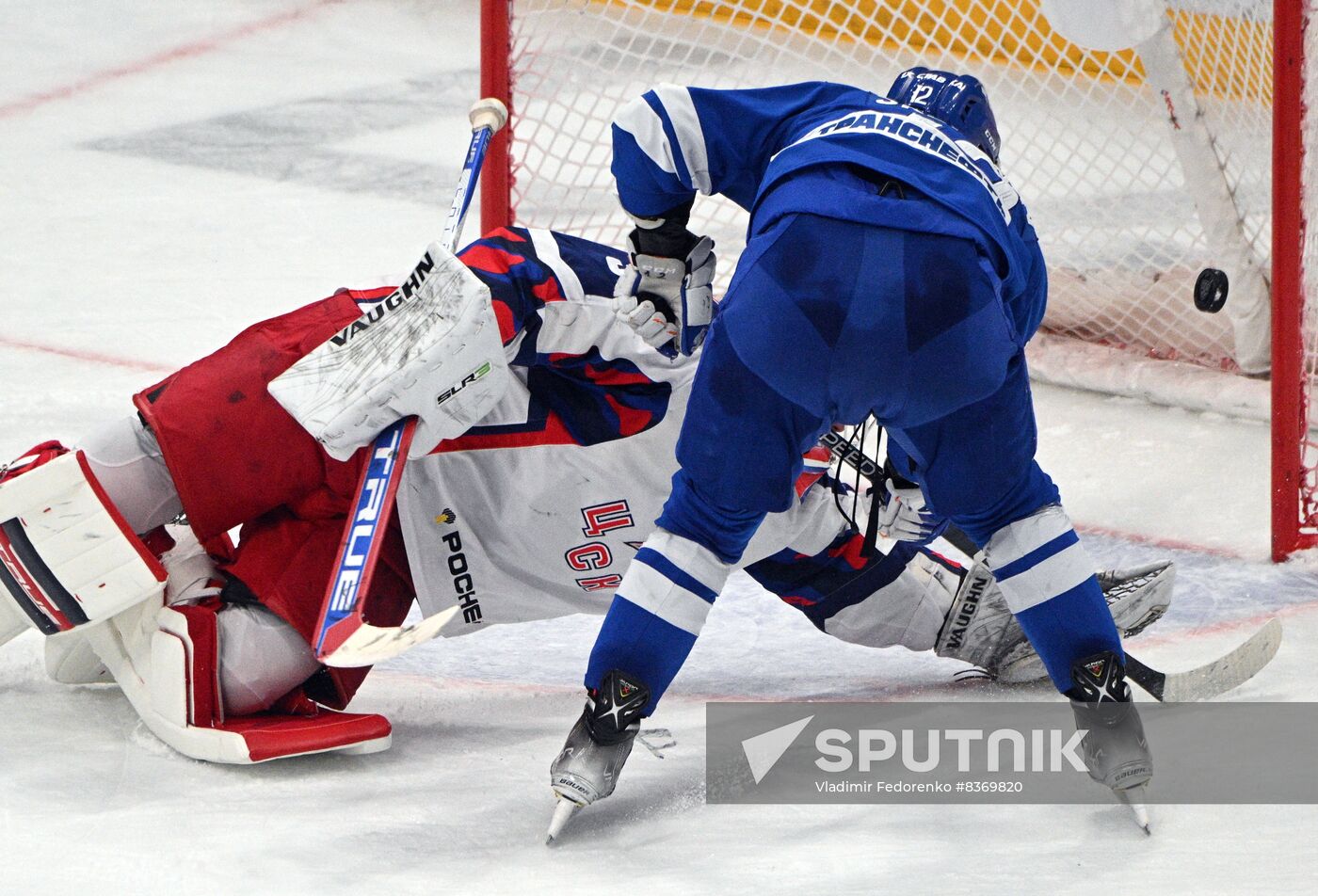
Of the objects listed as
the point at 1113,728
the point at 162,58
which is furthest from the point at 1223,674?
the point at 162,58

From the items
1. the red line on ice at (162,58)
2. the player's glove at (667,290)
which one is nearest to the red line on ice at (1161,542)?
the player's glove at (667,290)

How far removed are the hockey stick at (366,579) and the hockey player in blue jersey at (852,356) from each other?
23 centimetres

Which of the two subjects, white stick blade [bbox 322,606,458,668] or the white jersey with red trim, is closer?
white stick blade [bbox 322,606,458,668]

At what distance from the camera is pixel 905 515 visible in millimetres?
2180

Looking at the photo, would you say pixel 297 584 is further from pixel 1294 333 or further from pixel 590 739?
pixel 1294 333

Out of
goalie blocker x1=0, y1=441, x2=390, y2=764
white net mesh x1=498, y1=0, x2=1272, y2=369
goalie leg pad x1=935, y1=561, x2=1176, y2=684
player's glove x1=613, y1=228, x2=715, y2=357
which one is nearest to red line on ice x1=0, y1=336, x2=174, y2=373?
white net mesh x1=498, y1=0, x2=1272, y2=369

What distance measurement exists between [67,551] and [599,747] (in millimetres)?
685

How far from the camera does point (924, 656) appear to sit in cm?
264

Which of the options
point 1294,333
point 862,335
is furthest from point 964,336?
point 1294,333

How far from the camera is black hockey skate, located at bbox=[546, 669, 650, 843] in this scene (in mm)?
1918

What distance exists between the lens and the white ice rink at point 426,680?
1829mm

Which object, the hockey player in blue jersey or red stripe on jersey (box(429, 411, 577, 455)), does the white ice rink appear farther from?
red stripe on jersey (box(429, 411, 577, 455))

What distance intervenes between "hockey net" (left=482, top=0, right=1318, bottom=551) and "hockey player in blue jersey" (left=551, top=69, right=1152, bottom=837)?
1389 millimetres

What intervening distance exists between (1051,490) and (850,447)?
0.38 meters
